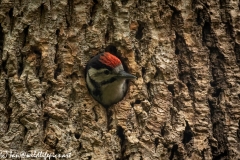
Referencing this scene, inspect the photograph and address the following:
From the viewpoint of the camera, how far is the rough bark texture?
349 centimetres

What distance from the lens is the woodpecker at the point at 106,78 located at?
12.1ft

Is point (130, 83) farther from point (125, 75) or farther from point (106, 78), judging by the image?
point (106, 78)

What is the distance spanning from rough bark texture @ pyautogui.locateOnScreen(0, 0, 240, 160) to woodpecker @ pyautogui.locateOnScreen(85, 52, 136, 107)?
68 mm

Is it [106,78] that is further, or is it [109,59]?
[106,78]

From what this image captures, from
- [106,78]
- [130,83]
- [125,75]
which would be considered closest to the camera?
[125,75]

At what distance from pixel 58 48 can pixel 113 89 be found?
1.81 ft

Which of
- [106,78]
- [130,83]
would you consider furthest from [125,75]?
[106,78]

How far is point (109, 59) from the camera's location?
12.1 ft

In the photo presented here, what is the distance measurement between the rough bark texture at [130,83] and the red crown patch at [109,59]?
6cm

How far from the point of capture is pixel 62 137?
3.45 metres

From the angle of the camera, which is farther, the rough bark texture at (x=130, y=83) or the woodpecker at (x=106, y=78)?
the woodpecker at (x=106, y=78)

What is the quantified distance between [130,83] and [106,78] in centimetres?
24

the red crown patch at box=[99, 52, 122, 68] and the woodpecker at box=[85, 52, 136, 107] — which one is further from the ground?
the red crown patch at box=[99, 52, 122, 68]

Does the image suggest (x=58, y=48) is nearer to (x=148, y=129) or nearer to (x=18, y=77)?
(x=18, y=77)
